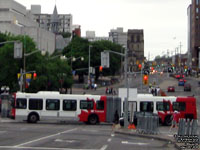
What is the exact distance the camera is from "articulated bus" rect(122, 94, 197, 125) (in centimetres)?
4300

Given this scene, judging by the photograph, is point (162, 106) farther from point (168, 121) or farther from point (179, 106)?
point (179, 106)

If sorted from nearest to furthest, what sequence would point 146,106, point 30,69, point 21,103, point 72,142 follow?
point 72,142 → point 21,103 → point 146,106 → point 30,69

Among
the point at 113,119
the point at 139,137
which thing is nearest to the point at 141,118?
the point at 139,137

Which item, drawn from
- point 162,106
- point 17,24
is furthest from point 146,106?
point 17,24

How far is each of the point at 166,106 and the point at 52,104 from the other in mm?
10906

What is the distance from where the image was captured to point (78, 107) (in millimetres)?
42406

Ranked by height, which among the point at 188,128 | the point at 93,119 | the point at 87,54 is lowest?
the point at 93,119

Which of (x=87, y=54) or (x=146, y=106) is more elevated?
(x=87, y=54)

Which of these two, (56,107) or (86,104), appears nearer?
(56,107)

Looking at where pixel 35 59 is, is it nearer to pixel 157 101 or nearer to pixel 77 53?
pixel 157 101

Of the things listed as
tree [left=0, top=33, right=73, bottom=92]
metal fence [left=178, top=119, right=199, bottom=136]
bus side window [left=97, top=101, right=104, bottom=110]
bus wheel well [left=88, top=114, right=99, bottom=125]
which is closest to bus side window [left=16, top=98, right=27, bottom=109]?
bus wheel well [left=88, top=114, right=99, bottom=125]

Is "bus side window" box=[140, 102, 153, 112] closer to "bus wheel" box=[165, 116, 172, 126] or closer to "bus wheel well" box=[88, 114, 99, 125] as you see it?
"bus wheel" box=[165, 116, 172, 126]

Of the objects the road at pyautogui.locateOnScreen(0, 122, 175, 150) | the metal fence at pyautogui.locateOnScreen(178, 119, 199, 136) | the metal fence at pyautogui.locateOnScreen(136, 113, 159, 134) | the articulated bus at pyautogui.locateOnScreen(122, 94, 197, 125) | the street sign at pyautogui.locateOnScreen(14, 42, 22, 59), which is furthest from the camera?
the articulated bus at pyautogui.locateOnScreen(122, 94, 197, 125)

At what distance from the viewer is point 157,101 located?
43.1m
